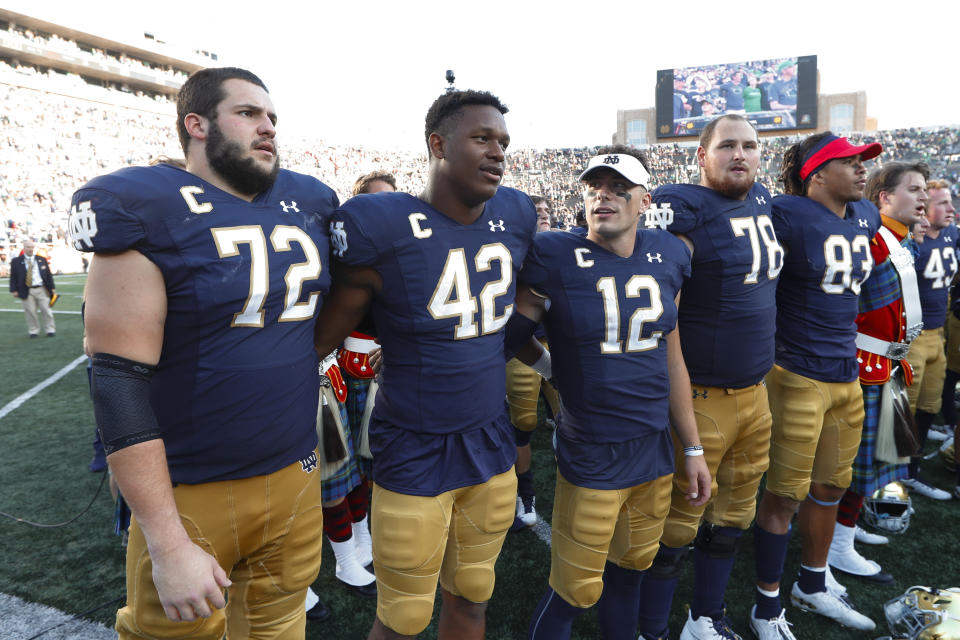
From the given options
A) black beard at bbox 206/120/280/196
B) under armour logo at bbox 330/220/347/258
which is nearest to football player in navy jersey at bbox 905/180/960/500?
under armour logo at bbox 330/220/347/258

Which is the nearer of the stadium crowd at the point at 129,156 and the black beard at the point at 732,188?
the black beard at the point at 732,188

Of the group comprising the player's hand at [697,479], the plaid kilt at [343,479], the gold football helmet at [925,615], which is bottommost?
the gold football helmet at [925,615]

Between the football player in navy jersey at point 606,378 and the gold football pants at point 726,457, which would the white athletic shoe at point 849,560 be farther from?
the football player in navy jersey at point 606,378

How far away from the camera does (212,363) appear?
1428mm

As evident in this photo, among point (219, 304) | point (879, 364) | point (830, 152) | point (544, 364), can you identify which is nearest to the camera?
point (219, 304)

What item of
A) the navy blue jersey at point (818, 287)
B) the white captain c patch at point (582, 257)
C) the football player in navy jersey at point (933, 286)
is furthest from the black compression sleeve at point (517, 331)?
the football player in navy jersey at point (933, 286)

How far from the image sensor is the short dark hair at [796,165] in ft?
9.16

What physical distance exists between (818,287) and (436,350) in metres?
1.86

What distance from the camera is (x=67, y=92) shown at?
37188mm

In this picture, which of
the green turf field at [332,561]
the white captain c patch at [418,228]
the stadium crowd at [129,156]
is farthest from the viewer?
the stadium crowd at [129,156]

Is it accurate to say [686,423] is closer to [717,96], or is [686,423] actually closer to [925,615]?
[925,615]

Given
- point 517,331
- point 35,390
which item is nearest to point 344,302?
point 517,331

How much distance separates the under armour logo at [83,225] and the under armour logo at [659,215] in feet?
6.27

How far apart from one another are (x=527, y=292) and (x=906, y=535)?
2.99 meters
